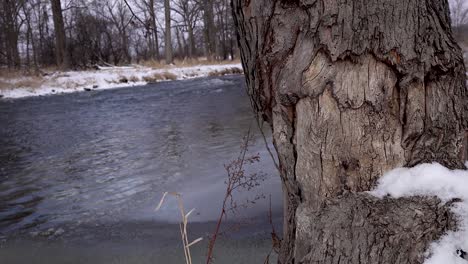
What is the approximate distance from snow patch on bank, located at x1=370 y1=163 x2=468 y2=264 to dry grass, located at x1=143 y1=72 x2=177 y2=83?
18.6 meters

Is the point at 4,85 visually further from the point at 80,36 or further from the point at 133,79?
the point at 80,36

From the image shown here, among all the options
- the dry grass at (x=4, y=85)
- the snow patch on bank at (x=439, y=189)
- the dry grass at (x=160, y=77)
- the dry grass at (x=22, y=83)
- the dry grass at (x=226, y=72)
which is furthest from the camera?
the dry grass at (x=226, y=72)

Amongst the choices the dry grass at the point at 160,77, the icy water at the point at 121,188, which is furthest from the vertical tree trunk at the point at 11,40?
the icy water at the point at 121,188

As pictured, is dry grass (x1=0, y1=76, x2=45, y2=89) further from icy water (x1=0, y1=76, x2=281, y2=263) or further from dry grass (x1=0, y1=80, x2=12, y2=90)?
icy water (x1=0, y1=76, x2=281, y2=263)

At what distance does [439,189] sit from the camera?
3.28 feet

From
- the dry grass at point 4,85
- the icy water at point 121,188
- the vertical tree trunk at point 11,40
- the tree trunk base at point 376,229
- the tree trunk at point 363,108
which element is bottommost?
the icy water at point 121,188

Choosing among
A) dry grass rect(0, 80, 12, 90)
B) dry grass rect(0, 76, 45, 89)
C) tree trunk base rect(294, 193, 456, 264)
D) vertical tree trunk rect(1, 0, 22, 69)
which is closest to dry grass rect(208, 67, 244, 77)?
dry grass rect(0, 76, 45, 89)

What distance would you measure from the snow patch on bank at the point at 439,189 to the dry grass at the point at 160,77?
60.9 ft

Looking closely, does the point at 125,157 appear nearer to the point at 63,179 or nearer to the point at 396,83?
the point at 63,179

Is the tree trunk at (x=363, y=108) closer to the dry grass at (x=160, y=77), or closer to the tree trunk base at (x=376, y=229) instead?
the tree trunk base at (x=376, y=229)

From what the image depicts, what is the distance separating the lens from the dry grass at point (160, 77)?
62.2 feet

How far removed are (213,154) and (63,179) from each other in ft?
6.12

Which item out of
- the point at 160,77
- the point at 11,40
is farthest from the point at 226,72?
the point at 11,40

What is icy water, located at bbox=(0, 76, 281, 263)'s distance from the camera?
2.95 metres
